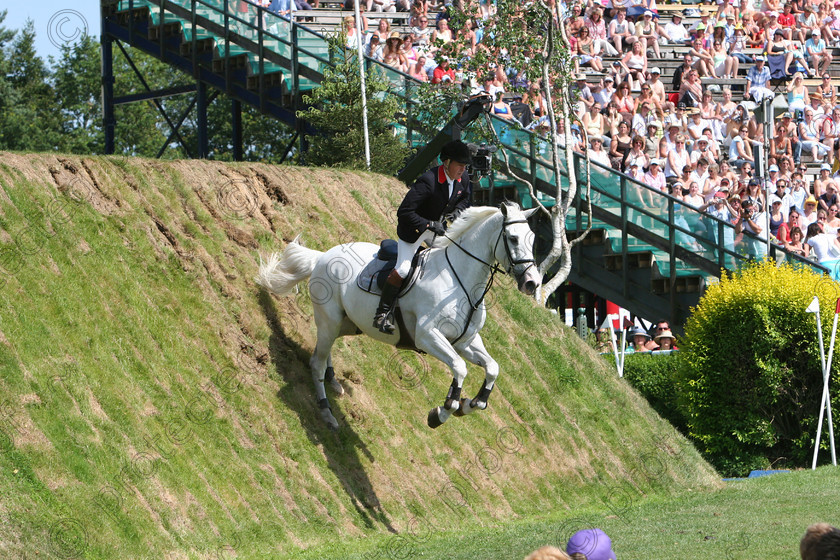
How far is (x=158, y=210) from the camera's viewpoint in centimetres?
1533

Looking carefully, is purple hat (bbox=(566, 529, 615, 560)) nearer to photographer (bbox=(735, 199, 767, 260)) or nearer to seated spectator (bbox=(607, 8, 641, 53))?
photographer (bbox=(735, 199, 767, 260))

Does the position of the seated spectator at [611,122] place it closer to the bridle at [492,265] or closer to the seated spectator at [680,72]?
the seated spectator at [680,72]

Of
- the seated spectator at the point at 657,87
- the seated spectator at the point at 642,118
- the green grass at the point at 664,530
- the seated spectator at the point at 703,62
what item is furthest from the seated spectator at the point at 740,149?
the green grass at the point at 664,530

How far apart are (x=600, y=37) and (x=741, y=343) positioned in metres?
11.3

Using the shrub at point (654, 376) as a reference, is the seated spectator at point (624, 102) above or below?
above

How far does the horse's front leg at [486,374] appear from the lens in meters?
13.2

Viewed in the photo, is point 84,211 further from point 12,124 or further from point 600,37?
point 12,124

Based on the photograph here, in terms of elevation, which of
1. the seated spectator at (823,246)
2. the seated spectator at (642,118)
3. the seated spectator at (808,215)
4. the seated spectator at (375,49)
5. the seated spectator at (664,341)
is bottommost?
the seated spectator at (664,341)

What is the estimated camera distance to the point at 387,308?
13594 millimetres

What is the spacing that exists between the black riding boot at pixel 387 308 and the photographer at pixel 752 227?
12.8 metres

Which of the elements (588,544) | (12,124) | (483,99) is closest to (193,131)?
(12,124)

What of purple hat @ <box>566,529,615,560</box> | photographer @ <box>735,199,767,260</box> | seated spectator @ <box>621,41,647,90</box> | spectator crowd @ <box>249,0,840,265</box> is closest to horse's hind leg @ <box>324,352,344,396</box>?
purple hat @ <box>566,529,615,560</box>

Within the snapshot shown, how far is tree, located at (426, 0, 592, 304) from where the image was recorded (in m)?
24.3

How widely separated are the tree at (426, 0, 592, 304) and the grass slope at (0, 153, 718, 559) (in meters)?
5.47
